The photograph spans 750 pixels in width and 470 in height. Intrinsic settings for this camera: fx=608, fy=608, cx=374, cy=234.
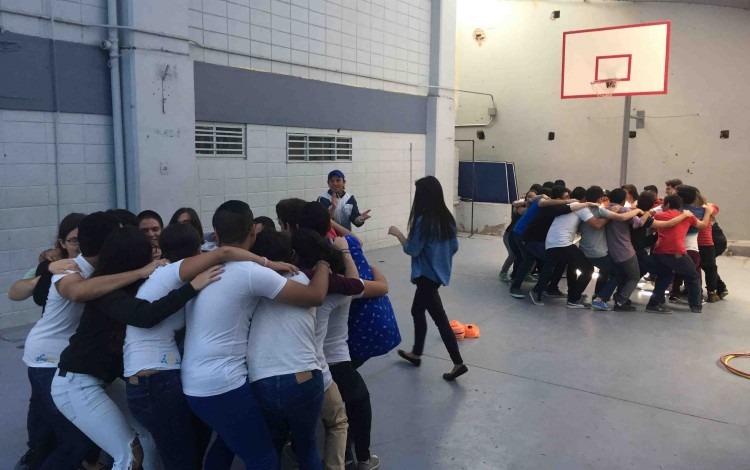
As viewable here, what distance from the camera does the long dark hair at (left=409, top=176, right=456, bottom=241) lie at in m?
4.49

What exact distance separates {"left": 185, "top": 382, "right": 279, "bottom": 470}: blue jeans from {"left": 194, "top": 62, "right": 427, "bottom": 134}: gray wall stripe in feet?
18.3

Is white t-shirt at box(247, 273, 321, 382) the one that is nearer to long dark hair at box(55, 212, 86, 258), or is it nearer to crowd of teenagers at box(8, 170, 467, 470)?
crowd of teenagers at box(8, 170, 467, 470)

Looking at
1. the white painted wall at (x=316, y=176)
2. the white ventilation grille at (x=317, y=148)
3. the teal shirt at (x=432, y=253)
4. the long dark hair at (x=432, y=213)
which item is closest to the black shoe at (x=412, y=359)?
the teal shirt at (x=432, y=253)

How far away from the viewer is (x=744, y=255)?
10.9 m

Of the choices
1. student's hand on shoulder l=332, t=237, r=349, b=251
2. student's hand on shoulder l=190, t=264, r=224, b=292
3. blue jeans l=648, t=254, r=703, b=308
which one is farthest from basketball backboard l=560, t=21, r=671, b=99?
student's hand on shoulder l=190, t=264, r=224, b=292

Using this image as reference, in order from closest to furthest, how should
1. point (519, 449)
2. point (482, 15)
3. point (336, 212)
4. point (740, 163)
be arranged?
point (519, 449), point (336, 212), point (740, 163), point (482, 15)

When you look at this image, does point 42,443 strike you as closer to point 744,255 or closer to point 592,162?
point 744,255

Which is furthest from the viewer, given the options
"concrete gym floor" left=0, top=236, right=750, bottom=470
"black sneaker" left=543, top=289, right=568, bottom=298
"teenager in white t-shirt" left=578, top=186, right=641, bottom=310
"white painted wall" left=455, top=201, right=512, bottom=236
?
"white painted wall" left=455, top=201, right=512, bottom=236

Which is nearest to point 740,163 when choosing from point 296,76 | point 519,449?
point 296,76

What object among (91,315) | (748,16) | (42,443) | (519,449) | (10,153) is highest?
(748,16)

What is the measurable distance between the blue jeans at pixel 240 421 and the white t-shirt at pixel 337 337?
1.97 feet

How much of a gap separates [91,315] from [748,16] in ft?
42.5

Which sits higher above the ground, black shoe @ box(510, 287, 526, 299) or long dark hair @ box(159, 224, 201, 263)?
long dark hair @ box(159, 224, 201, 263)

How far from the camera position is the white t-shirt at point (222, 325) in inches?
95.3
